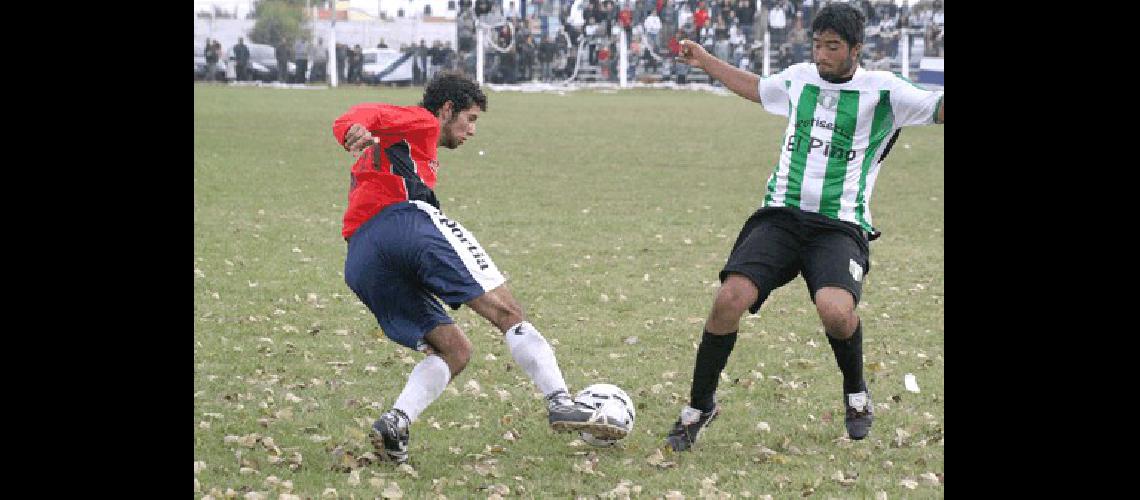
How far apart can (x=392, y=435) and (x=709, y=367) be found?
1.61 metres

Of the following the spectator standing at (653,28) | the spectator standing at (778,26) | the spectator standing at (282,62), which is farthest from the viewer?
the spectator standing at (282,62)

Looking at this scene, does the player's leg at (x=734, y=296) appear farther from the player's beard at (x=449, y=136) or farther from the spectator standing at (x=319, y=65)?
the spectator standing at (x=319, y=65)

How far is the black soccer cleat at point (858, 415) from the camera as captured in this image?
713cm

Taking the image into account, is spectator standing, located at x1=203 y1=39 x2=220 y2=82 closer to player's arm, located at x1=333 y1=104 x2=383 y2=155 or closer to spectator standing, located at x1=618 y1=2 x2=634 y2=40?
spectator standing, located at x1=618 y1=2 x2=634 y2=40

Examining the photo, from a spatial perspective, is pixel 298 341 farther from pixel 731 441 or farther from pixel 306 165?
pixel 306 165

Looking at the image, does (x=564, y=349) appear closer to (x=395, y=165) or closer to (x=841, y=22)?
(x=395, y=165)

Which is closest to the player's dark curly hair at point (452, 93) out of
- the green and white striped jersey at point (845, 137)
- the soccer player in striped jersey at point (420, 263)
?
the soccer player in striped jersey at point (420, 263)

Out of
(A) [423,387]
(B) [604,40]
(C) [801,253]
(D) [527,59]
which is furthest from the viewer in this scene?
(D) [527,59]

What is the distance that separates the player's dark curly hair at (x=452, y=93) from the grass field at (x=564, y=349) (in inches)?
63.3

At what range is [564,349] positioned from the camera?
375 inches

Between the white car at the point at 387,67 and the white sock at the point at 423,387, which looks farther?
the white car at the point at 387,67

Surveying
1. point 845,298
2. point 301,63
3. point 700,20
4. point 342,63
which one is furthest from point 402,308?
point 301,63

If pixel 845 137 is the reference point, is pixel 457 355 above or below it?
below

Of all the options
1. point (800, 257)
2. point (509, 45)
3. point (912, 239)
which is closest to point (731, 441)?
point (800, 257)
